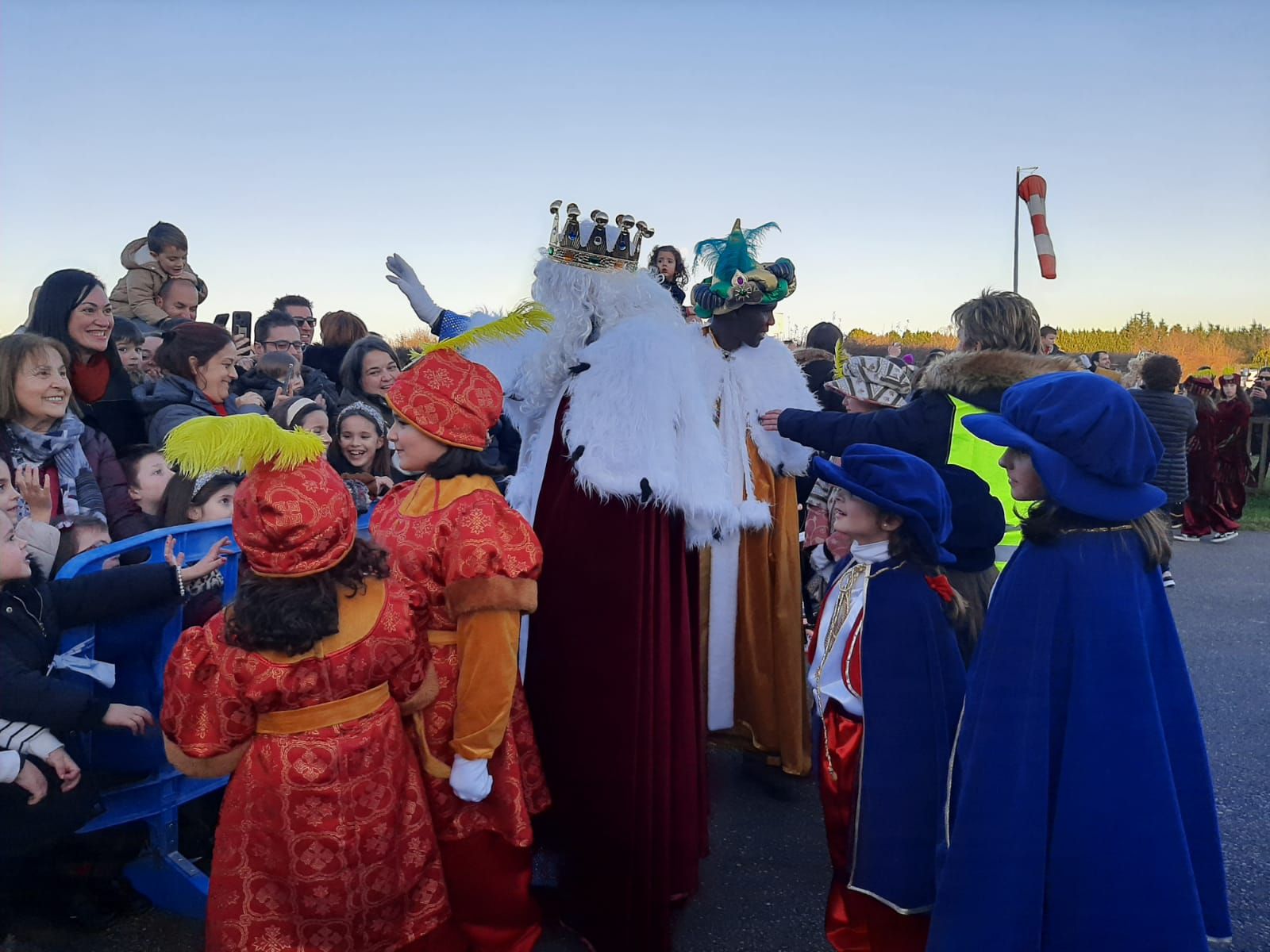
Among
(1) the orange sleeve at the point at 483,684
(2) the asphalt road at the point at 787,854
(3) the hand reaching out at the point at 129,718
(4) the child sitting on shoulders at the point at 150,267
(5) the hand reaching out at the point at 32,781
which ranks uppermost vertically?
(4) the child sitting on shoulders at the point at 150,267

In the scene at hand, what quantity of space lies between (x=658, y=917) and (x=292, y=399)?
2801 millimetres

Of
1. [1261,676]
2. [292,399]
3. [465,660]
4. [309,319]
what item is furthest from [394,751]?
[1261,676]

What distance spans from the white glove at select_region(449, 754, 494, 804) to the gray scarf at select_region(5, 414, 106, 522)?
1604mm

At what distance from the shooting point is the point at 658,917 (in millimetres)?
2592

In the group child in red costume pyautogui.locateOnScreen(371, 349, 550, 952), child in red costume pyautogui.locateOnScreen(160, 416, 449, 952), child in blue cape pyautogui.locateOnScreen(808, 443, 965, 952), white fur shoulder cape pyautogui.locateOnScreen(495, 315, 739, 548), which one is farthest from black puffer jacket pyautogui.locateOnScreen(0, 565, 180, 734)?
child in blue cape pyautogui.locateOnScreen(808, 443, 965, 952)

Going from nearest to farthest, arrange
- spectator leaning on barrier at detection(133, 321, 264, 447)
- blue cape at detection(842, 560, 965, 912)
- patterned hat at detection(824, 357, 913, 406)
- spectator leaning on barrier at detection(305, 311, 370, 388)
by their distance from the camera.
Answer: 1. blue cape at detection(842, 560, 965, 912)
2. spectator leaning on barrier at detection(133, 321, 264, 447)
3. patterned hat at detection(824, 357, 913, 406)
4. spectator leaning on barrier at detection(305, 311, 370, 388)

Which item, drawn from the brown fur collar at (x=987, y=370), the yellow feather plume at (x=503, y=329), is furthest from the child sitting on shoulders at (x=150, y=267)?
the brown fur collar at (x=987, y=370)

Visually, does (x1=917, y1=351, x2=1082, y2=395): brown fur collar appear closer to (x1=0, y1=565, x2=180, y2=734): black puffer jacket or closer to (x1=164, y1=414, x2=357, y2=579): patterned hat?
(x1=164, y1=414, x2=357, y2=579): patterned hat

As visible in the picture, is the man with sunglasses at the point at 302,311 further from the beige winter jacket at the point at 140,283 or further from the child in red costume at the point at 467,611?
the child in red costume at the point at 467,611

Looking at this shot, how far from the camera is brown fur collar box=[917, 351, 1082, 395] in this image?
3.06 m

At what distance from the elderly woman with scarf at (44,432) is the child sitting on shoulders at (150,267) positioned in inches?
98.0

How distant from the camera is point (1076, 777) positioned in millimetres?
2027

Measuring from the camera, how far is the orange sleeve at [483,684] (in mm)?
2227

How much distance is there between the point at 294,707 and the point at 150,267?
440 centimetres
